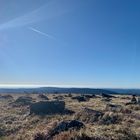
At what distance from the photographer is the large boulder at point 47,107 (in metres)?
34.3

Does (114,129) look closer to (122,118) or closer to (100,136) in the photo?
(100,136)

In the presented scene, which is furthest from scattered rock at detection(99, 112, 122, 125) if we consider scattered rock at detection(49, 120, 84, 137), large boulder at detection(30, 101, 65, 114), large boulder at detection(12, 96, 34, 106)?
large boulder at detection(12, 96, 34, 106)

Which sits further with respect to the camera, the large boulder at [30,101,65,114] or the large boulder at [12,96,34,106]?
the large boulder at [12,96,34,106]

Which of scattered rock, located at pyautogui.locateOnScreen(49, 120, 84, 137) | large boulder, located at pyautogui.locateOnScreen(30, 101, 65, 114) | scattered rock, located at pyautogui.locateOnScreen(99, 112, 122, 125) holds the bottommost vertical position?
scattered rock, located at pyautogui.locateOnScreen(49, 120, 84, 137)

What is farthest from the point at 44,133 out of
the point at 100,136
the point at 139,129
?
the point at 139,129

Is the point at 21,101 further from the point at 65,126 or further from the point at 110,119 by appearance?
the point at 65,126

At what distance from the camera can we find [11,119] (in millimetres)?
30281

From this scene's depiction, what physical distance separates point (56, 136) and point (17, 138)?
136 inches

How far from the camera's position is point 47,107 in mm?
35312

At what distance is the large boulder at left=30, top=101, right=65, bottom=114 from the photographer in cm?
Result: 3428

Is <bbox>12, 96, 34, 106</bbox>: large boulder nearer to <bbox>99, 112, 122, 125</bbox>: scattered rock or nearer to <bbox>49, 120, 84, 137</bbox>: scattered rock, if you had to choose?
<bbox>99, 112, 122, 125</bbox>: scattered rock

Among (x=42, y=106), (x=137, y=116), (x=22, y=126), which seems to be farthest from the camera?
(x=42, y=106)

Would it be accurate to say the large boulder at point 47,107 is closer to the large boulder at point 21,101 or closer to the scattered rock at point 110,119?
the scattered rock at point 110,119

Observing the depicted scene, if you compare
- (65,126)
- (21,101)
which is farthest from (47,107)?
(21,101)
